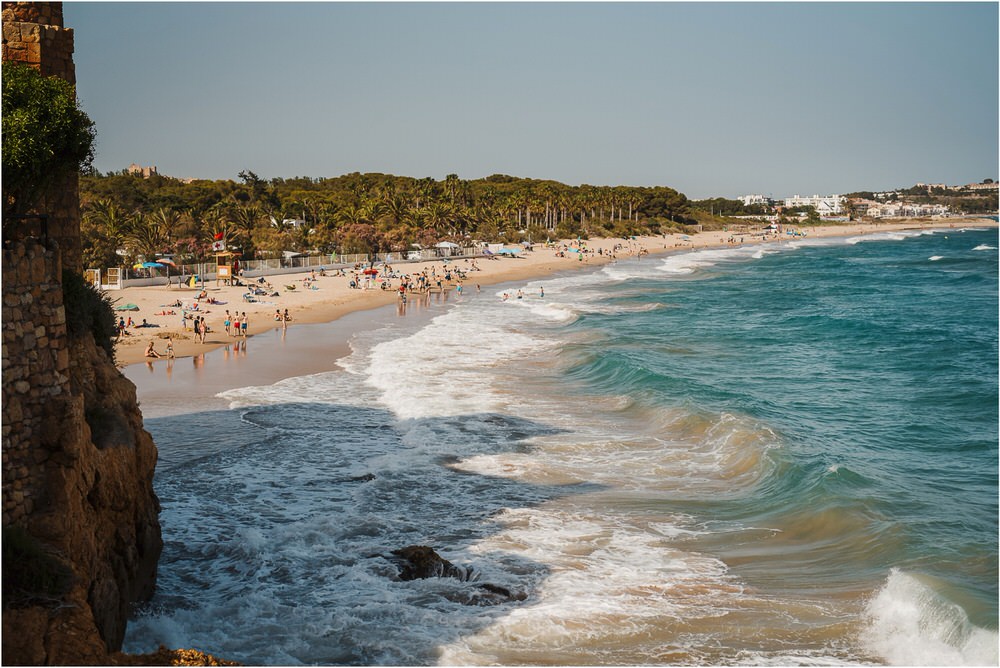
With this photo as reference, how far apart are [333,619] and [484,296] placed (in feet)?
155

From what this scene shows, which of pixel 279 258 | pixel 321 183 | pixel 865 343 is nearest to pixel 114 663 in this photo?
pixel 865 343

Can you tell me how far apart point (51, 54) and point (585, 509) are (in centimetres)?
1052

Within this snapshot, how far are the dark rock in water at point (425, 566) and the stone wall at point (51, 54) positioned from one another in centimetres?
578

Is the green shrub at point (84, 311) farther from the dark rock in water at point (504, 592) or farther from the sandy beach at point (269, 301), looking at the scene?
the dark rock in water at point (504, 592)

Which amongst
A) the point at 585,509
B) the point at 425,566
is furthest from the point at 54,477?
the point at 585,509

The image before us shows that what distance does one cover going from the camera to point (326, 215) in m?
93.7

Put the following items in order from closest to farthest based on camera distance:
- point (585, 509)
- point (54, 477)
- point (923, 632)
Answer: point (54, 477)
point (923, 632)
point (585, 509)

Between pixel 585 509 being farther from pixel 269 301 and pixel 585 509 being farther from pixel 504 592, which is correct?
pixel 269 301

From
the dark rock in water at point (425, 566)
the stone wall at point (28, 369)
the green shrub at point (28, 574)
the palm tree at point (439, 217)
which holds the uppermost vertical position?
the palm tree at point (439, 217)

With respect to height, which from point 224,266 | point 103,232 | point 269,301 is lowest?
point 269,301

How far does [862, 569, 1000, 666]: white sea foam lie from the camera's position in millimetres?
10695

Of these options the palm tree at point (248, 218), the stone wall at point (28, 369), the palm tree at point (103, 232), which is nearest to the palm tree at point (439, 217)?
the palm tree at point (248, 218)

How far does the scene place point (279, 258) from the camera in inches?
2611

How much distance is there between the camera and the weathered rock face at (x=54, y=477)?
6.97 metres
